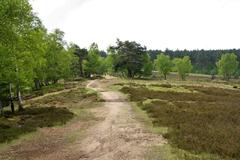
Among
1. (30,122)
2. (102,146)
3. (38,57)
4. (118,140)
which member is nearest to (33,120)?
(30,122)

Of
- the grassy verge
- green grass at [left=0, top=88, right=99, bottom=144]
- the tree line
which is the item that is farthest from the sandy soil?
the tree line

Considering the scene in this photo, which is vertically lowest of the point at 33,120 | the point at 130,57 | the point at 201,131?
the point at 201,131

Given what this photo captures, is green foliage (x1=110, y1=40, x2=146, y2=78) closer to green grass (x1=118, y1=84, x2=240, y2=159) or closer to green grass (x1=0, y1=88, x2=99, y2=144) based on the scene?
green grass (x1=0, y1=88, x2=99, y2=144)

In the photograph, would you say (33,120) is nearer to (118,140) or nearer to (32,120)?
(32,120)

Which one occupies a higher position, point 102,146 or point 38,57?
point 38,57

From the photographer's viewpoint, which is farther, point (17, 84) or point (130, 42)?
point (130, 42)

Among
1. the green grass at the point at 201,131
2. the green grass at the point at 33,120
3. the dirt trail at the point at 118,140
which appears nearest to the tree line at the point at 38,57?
the green grass at the point at 33,120

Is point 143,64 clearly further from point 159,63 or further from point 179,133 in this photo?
point 179,133

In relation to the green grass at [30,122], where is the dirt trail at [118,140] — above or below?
below

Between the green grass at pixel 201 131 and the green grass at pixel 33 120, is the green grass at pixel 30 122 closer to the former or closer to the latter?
the green grass at pixel 33 120

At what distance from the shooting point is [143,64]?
121 metres

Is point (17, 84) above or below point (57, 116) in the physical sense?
above

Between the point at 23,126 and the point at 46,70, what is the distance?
40.5m

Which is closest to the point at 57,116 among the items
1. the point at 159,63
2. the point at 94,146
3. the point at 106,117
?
the point at 106,117
